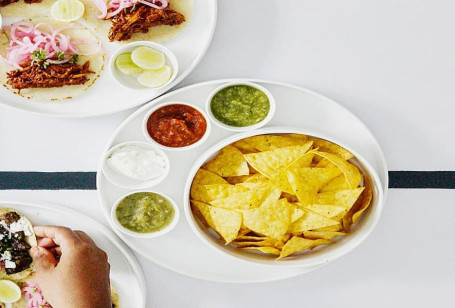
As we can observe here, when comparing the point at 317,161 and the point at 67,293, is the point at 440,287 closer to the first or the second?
the point at 317,161

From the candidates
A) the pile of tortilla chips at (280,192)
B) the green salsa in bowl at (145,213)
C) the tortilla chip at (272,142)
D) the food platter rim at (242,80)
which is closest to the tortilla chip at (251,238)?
the pile of tortilla chips at (280,192)

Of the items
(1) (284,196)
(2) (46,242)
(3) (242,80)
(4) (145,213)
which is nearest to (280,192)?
(1) (284,196)

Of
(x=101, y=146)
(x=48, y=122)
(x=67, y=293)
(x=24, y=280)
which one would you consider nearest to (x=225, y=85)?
(x=101, y=146)

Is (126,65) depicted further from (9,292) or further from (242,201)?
(9,292)

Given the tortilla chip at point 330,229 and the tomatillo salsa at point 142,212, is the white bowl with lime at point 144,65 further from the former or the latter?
the tortilla chip at point 330,229

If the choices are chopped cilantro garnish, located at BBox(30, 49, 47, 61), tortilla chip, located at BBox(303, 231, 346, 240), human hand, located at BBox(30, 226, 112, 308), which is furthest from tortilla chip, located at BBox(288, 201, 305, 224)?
chopped cilantro garnish, located at BBox(30, 49, 47, 61)

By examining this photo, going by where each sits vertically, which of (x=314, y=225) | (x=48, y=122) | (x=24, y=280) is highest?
(x=314, y=225)

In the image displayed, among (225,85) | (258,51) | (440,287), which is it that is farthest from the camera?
(440,287)
